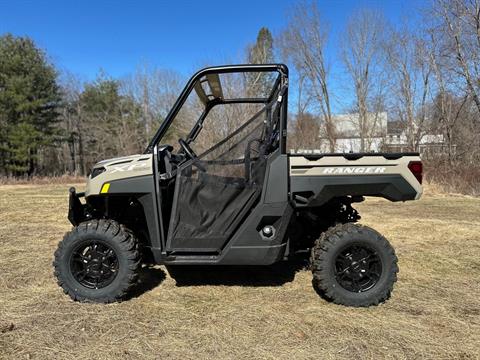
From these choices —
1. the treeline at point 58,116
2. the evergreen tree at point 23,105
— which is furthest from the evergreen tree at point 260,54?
the evergreen tree at point 23,105

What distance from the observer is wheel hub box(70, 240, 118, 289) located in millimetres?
3623

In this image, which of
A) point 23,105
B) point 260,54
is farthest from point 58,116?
point 260,54

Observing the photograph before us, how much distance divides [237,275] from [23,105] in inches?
981

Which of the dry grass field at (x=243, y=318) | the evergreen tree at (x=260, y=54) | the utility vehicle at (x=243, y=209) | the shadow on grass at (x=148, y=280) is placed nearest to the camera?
the dry grass field at (x=243, y=318)

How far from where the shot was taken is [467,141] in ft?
54.6

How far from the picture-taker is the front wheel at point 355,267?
3541mm

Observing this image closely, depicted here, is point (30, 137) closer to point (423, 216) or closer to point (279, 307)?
point (423, 216)

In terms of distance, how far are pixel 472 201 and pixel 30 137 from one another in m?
24.4

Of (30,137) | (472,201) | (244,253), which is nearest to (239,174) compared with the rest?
(244,253)

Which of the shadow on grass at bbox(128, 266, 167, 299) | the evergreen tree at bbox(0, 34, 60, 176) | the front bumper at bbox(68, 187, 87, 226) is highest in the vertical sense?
the evergreen tree at bbox(0, 34, 60, 176)

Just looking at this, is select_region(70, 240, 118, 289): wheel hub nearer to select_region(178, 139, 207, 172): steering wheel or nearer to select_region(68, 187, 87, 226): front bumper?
select_region(68, 187, 87, 226): front bumper

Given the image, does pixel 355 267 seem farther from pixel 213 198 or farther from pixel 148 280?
pixel 148 280

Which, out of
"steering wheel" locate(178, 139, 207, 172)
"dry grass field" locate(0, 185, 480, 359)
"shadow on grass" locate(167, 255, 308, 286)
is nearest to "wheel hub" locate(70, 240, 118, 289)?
"dry grass field" locate(0, 185, 480, 359)

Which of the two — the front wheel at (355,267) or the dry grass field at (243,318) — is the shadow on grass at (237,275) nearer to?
the dry grass field at (243,318)
